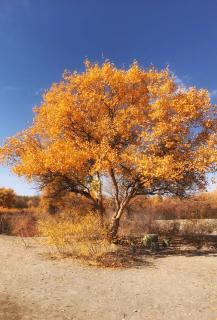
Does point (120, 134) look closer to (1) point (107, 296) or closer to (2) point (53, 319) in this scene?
(1) point (107, 296)

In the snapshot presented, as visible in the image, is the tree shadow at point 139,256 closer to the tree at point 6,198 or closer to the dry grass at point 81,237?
the dry grass at point 81,237

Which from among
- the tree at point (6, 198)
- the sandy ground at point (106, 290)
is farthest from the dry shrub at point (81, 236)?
the tree at point (6, 198)

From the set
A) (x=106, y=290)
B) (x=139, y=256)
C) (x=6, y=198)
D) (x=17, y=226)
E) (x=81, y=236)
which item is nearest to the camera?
(x=106, y=290)

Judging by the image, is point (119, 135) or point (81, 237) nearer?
point (81, 237)

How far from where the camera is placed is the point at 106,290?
14289mm

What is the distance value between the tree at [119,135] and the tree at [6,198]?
34.0 metres

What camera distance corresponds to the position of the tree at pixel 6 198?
57478 mm

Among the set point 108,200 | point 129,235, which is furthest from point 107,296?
point 108,200

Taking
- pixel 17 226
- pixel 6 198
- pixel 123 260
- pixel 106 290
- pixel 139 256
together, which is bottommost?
pixel 106 290

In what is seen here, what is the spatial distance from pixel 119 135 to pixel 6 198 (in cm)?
3983

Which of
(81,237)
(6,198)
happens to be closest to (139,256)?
(81,237)

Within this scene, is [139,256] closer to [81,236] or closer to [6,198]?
[81,236]

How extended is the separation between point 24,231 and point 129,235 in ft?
28.8

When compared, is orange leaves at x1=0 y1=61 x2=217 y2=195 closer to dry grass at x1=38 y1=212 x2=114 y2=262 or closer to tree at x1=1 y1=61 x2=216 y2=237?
tree at x1=1 y1=61 x2=216 y2=237
